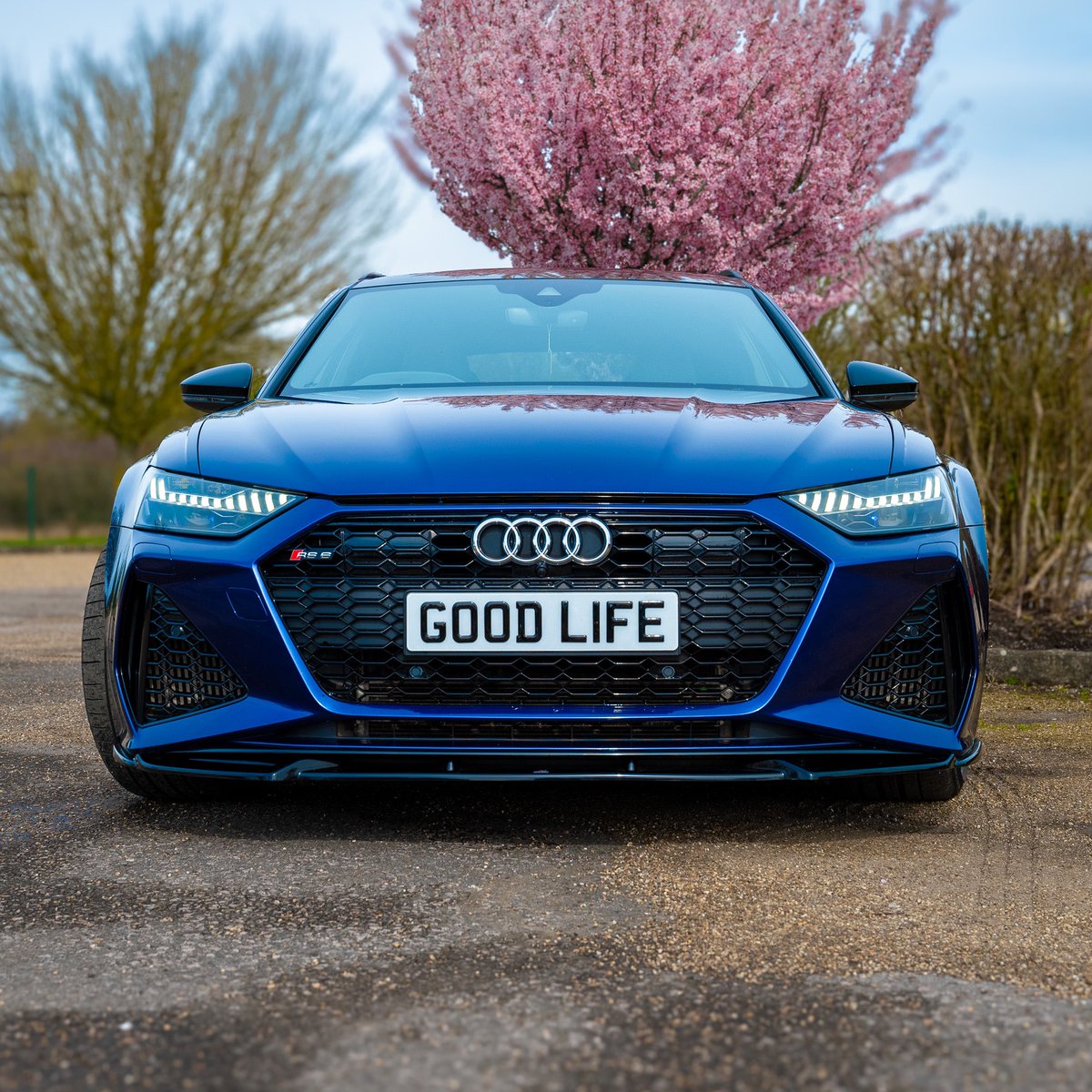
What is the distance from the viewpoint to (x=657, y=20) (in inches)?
289

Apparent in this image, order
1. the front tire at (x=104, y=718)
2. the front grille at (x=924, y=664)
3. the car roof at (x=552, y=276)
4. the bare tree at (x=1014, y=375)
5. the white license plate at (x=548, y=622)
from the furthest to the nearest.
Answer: the bare tree at (x=1014, y=375) < the car roof at (x=552, y=276) < the front tire at (x=104, y=718) < the front grille at (x=924, y=664) < the white license plate at (x=548, y=622)

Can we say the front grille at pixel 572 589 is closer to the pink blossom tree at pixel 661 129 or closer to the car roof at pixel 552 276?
the car roof at pixel 552 276


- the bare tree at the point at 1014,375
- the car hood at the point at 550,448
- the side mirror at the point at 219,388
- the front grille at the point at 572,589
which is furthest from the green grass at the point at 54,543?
the front grille at the point at 572,589

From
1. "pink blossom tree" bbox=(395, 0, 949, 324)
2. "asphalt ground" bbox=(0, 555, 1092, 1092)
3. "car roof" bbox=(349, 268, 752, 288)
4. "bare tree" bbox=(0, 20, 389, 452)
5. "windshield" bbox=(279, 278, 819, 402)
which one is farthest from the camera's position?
"bare tree" bbox=(0, 20, 389, 452)

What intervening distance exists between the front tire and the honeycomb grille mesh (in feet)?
0.45

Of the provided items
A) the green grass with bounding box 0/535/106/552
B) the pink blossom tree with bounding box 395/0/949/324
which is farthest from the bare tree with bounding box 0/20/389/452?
the pink blossom tree with bounding box 395/0/949/324

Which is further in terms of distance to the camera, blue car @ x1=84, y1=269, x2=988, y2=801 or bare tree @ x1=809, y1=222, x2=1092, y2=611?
bare tree @ x1=809, y1=222, x2=1092, y2=611

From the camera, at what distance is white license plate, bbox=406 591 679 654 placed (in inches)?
113

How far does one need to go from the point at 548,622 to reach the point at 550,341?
1538mm

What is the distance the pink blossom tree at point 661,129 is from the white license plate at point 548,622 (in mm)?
4776

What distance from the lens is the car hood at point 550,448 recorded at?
2.95 m

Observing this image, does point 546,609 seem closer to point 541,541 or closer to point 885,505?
point 541,541

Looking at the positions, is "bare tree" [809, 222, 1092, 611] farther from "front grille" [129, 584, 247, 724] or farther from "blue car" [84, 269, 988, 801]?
"front grille" [129, 584, 247, 724]

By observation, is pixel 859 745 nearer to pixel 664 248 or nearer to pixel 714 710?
pixel 714 710
